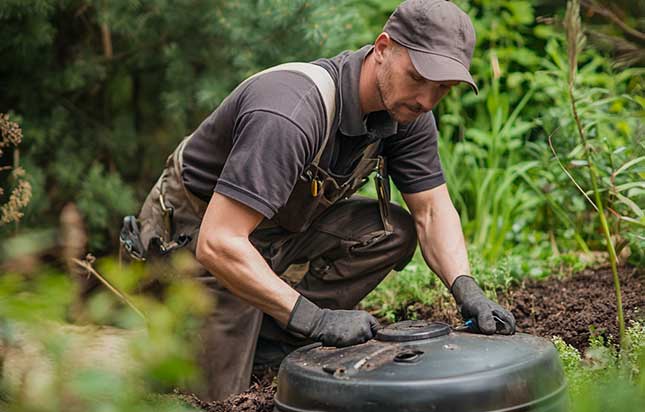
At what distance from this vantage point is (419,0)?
2.65m

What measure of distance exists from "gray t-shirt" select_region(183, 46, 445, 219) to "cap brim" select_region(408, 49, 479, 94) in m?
0.27

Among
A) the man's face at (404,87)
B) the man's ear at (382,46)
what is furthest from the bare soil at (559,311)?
the man's ear at (382,46)

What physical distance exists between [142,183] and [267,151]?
303cm

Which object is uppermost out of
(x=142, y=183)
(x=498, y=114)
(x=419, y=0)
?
(x=419, y=0)

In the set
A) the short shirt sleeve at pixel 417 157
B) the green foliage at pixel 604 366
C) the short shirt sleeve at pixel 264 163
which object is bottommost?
the green foliage at pixel 604 366

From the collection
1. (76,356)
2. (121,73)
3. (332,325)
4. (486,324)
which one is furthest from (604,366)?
(121,73)

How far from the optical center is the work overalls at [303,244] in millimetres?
2998

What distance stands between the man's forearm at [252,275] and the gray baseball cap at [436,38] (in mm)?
716

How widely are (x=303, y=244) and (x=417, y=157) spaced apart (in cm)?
57

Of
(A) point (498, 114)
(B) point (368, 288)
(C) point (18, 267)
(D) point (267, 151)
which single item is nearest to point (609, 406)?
(C) point (18, 267)

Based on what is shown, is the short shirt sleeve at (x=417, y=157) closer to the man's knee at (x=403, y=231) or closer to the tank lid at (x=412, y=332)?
the man's knee at (x=403, y=231)

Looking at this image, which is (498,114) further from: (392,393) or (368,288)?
(392,393)

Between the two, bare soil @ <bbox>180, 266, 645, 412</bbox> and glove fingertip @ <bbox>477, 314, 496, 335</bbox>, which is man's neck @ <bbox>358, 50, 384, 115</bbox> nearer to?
glove fingertip @ <bbox>477, 314, 496, 335</bbox>

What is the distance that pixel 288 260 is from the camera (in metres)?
3.27
